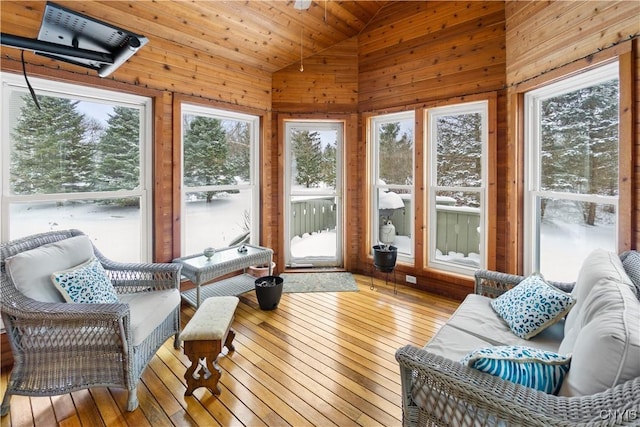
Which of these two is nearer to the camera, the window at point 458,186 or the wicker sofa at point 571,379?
the wicker sofa at point 571,379

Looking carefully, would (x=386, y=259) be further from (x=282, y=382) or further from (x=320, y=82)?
(x=320, y=82)

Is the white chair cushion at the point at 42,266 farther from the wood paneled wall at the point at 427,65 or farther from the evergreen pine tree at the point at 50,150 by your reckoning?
the wood paneled wall at the point at 427,65

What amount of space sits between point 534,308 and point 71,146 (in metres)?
3.63

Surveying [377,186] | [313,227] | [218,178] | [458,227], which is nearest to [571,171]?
[458,227]

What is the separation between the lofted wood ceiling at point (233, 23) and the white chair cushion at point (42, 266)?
5.38 feet

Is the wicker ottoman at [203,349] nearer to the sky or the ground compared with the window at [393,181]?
nearer to the ground

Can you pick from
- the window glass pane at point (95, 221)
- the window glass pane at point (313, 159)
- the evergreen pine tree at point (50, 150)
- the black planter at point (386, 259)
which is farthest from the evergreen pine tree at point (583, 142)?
the evergreen pine tree at point (50, 150)

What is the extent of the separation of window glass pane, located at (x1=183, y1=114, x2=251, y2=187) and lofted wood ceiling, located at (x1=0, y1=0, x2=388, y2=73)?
0.76 m

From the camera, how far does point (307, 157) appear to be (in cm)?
442

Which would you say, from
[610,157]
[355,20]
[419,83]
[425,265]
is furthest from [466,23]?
[425,265]

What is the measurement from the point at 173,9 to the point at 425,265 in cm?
373

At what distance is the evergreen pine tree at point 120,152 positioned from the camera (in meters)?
2.89

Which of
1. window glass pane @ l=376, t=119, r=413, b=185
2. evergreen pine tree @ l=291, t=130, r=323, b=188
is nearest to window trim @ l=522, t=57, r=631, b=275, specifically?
window glass pane @ l=376, t=119, r=413, b=185

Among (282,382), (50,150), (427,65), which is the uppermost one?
(427,65)
